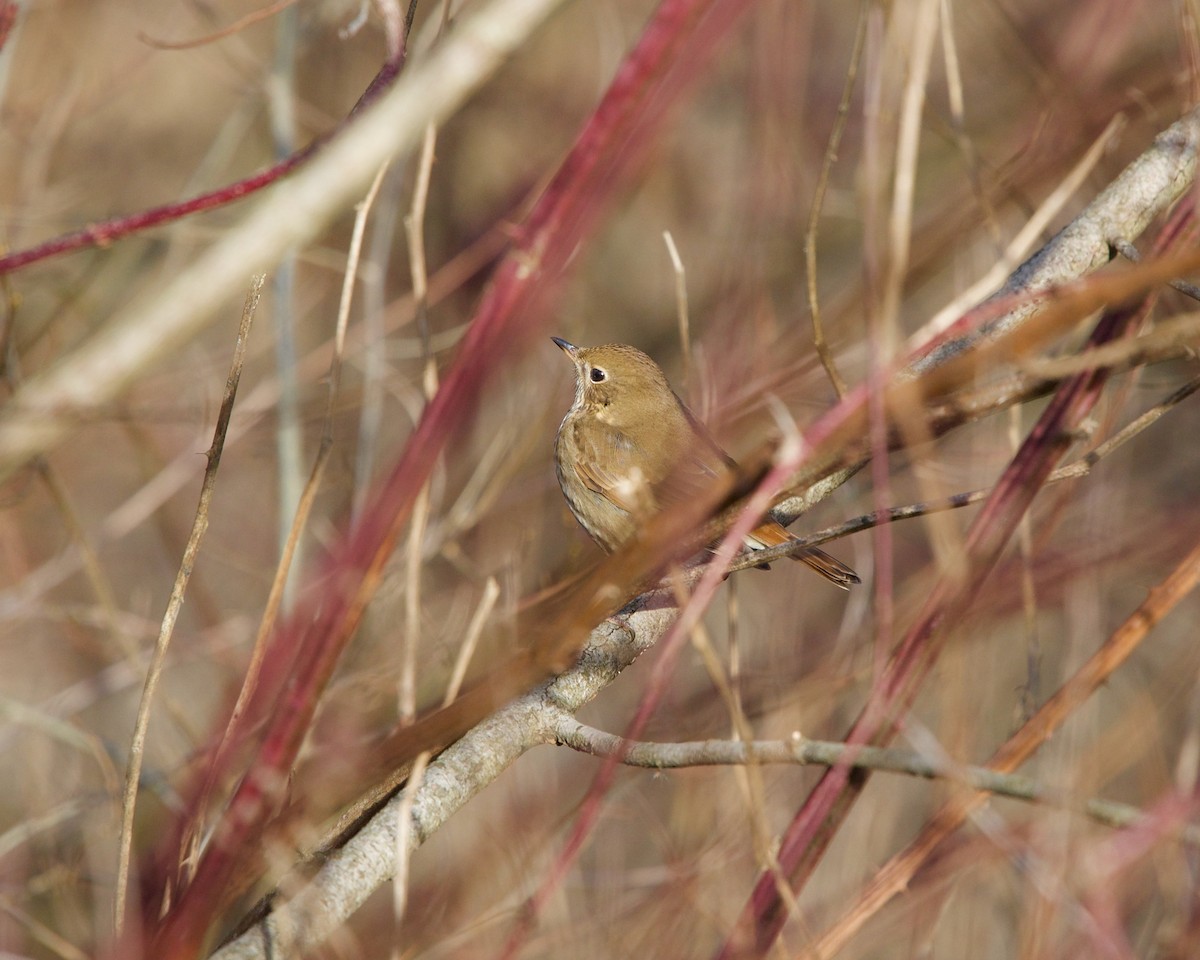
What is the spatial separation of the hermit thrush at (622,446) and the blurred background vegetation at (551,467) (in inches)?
7.0

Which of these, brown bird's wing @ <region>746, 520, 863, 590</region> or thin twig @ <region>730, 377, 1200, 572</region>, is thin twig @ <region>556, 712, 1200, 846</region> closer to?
thin twig @ <region>730, 377, 1200, 572</region>

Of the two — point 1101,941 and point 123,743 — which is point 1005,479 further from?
point 123,743

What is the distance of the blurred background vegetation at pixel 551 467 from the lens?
2.63 meters

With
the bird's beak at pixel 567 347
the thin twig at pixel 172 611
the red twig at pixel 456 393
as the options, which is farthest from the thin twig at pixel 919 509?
the bird's beak at pixel 567 347

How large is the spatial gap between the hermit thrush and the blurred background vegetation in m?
0.18

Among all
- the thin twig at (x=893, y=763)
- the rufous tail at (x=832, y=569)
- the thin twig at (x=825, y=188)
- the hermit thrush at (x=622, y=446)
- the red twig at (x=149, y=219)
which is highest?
the red twig at (x=149, y=219)

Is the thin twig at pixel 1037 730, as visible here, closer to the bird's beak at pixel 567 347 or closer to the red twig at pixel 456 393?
the red twig at pixel 456 393

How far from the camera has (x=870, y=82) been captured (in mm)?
1347

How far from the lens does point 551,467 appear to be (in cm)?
527

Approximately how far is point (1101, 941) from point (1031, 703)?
71 cm

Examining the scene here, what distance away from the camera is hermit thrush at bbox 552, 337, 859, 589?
3.66 metres

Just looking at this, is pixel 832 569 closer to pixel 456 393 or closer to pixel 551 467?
pixel 551 467

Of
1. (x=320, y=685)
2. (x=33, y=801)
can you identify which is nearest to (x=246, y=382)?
(x=33, y=801)

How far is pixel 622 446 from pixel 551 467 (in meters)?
1.26
